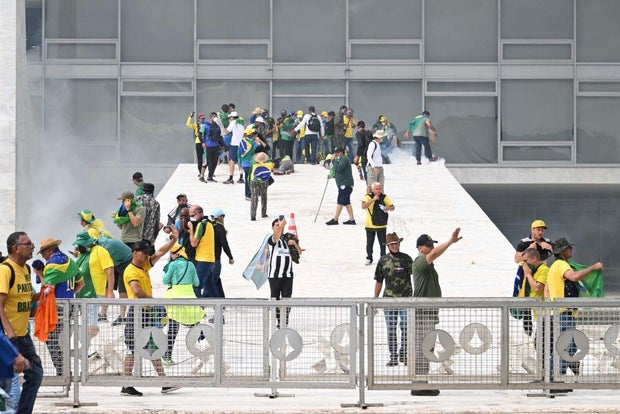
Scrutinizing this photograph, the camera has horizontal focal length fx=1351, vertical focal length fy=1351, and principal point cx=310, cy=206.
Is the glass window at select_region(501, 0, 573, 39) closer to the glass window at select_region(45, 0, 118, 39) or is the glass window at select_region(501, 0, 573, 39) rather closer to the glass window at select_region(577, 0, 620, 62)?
the glass window at select_region(577, 0, 620, 62)

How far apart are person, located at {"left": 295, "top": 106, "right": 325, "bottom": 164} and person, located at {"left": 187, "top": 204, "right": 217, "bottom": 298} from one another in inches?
478

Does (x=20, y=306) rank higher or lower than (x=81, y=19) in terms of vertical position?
lower

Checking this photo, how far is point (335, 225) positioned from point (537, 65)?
11.4 metres

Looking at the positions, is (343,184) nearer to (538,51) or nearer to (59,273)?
(59,273)

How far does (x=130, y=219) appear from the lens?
60.0 ft

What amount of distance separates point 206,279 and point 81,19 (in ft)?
55.0

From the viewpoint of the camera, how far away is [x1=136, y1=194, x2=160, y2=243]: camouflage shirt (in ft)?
62.0

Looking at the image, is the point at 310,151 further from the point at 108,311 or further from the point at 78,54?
the point at 108,311

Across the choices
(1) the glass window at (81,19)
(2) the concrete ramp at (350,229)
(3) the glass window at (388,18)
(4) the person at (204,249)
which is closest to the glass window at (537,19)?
(3) the glass window at (388,18)

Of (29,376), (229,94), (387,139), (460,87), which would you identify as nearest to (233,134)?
(387,139)

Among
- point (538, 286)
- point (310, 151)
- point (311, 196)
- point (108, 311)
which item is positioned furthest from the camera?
point (310, 151)

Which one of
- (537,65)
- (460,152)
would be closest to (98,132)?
(460,152)

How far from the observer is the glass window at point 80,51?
31922 millimetres

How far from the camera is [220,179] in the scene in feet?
88.4
